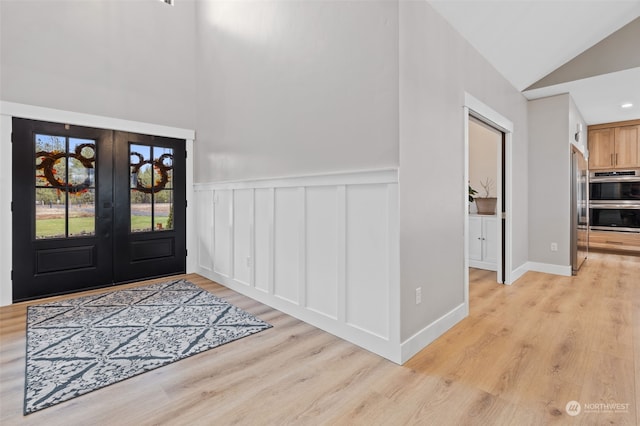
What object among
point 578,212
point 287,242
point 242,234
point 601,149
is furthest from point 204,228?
point 601,149

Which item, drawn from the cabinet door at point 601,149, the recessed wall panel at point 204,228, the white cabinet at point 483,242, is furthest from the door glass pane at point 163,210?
the cabinet door at point 601,149

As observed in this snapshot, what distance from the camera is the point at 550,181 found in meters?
4.57

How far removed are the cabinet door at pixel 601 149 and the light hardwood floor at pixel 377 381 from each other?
15.3 feet

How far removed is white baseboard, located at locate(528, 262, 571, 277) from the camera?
14.6 ft

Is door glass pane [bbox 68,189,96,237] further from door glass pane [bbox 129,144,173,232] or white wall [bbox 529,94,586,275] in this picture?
white wall [bbox 529,94,586,275]

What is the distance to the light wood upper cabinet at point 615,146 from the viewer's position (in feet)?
19.4

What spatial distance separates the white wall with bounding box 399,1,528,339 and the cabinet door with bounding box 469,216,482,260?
7.27ft

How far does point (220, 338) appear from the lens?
249 centimetres

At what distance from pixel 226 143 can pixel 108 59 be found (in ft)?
5.81

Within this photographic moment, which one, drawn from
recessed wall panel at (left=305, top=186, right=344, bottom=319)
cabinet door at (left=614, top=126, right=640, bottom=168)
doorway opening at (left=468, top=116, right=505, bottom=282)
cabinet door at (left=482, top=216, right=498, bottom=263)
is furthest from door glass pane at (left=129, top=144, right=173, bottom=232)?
cabinet door at (left=614, top=126, right=640, bottom=168)

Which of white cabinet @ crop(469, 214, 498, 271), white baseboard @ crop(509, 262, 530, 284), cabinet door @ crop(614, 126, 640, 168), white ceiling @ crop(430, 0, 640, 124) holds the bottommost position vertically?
white baseboard @ crop(509, 262, 530, 284)

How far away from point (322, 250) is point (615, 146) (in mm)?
6734

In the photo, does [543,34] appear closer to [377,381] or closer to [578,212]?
[578,212]

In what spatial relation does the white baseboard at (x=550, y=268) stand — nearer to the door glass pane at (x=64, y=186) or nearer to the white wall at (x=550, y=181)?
the white wall at (x=550, y=181)
